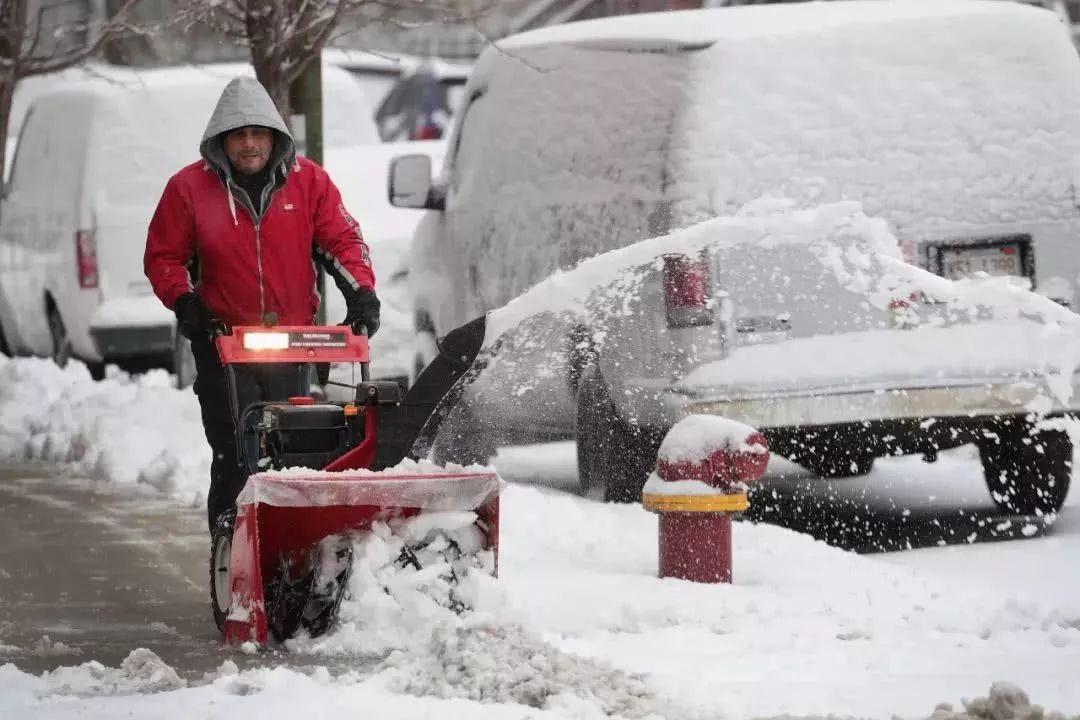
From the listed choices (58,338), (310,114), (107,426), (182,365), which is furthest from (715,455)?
(58,338)

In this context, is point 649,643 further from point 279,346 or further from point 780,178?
point 780,178

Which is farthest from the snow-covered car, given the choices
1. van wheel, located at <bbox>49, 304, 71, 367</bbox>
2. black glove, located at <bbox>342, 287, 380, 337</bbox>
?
van wheel, located at <bbox>49, 304, 71, 367</bbox>

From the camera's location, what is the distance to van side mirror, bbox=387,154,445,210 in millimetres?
10070

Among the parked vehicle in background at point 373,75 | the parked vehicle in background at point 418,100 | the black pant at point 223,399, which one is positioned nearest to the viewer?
the black pant at point 223,399

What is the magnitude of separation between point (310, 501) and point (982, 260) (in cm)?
364

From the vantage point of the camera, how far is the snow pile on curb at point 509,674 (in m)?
5.26

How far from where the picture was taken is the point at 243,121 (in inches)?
266

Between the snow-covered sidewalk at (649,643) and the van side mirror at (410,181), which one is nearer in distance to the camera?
the snow-covered sidewalk at (649,643)

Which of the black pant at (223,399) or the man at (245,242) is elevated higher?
the man at (245,242)

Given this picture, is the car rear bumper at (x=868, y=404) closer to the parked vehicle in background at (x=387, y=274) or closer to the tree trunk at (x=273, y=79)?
the tree trunk at (x=273, y=79)

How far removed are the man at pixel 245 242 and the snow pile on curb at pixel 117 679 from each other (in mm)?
1246

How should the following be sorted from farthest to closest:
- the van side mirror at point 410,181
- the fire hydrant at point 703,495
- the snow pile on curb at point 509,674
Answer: the van side mirror at point 410,181
the fire hydrant at point 703,495
the snow pile on curb at point 509,674

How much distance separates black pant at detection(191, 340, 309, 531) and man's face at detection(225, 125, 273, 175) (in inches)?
23.6

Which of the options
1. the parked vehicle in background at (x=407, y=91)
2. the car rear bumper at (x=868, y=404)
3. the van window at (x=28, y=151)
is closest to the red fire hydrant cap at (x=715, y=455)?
the car rear bumper at (x=868, y=404)
